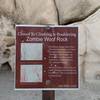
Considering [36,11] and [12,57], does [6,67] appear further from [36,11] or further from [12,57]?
[36,11]

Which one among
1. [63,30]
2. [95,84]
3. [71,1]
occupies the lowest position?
[95,84]

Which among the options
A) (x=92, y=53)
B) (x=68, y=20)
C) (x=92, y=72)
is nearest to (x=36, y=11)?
(x=68, y=20)

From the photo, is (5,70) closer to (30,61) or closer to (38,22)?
(38,22)

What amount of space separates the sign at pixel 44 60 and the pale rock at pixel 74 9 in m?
2.96

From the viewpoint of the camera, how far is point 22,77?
4859 millimetres

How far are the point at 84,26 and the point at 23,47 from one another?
299cm

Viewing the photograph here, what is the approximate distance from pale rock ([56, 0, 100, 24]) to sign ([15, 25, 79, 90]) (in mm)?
2957

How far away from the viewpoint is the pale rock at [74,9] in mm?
7734

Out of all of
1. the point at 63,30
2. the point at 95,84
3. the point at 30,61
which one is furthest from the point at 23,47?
the point at 95,84

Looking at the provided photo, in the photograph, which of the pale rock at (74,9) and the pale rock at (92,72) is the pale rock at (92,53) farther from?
the pale rock at (74,9)

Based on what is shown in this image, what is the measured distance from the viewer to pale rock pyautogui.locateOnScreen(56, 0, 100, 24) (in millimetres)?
7734

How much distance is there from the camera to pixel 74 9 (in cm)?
779

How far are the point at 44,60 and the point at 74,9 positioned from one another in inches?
123

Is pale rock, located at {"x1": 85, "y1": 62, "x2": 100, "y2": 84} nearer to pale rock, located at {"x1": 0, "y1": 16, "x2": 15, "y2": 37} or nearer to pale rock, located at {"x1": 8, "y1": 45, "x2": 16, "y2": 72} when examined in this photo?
pale rock, located at {"x1": 8, "y1": 45, "x2": 16, "y2": 72}
